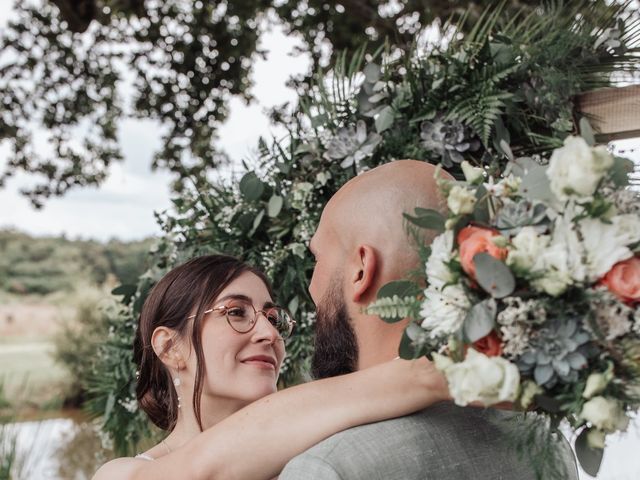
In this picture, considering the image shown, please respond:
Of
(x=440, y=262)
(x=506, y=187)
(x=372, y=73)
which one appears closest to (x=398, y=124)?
(x=372, y=73)

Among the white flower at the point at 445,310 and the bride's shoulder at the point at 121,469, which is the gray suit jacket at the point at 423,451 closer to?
the white flower at the point at 445,310

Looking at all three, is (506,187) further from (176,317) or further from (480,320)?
(176,317)

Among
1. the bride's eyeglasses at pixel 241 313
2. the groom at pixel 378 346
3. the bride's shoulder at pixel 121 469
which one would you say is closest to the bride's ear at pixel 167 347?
the bride's eyeglasses at pixel 241 313

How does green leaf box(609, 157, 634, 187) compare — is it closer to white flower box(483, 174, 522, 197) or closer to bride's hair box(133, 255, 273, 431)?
white flower box(483, 174, 522, 197)

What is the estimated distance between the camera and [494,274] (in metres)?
1.25

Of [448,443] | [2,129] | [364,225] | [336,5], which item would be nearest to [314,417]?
[448,443]

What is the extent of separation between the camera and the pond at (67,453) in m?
4.52

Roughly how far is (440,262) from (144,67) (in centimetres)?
644

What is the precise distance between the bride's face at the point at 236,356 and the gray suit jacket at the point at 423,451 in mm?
746

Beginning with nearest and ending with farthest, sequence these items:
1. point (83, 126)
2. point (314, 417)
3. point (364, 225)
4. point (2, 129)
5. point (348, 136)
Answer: point (314, 417) → point (364, 225) → point (348, 136) → point (2, 129) → point (83, 126)

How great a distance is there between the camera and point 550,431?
53.7 inches

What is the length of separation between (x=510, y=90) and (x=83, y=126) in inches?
240

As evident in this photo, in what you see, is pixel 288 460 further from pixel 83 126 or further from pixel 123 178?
pixel 83 126

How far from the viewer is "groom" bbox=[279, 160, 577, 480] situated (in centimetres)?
148
